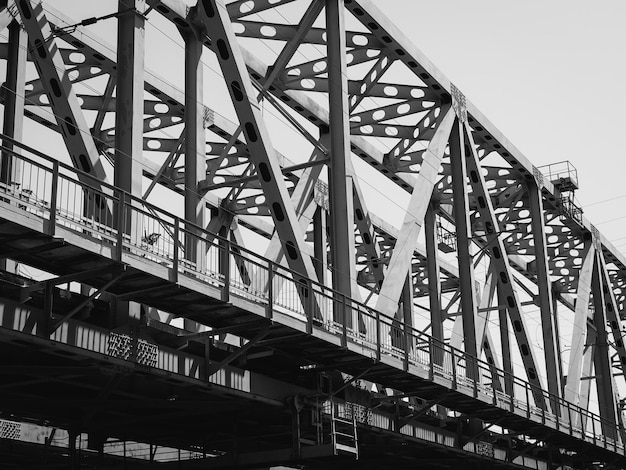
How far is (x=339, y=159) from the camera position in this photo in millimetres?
33125

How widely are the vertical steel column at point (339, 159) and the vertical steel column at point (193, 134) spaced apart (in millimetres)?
4383

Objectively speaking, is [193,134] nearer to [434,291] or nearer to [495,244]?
[495,244]

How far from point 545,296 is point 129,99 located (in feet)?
99.9

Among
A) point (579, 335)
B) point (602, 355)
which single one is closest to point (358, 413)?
point (579, 335)

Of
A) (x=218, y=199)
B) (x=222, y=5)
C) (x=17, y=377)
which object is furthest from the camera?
(x=218, y=199)

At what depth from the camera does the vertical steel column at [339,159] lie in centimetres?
3219

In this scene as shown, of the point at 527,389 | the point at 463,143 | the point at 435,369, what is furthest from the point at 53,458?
the point at 463,143

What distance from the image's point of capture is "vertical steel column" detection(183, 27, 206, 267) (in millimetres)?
34094

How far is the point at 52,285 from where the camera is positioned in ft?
64.1

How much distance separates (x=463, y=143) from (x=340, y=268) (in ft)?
45.3

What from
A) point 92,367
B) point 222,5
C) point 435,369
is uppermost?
point 222,5

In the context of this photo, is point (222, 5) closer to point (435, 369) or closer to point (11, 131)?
point (11, 131)

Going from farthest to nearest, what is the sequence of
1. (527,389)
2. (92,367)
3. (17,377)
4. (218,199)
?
(218,199) → (527,389) → (17,377) → (92,367)

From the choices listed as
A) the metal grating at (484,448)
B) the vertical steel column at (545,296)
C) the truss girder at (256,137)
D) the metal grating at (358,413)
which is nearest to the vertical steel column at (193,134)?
the truss girder at (256,137)
